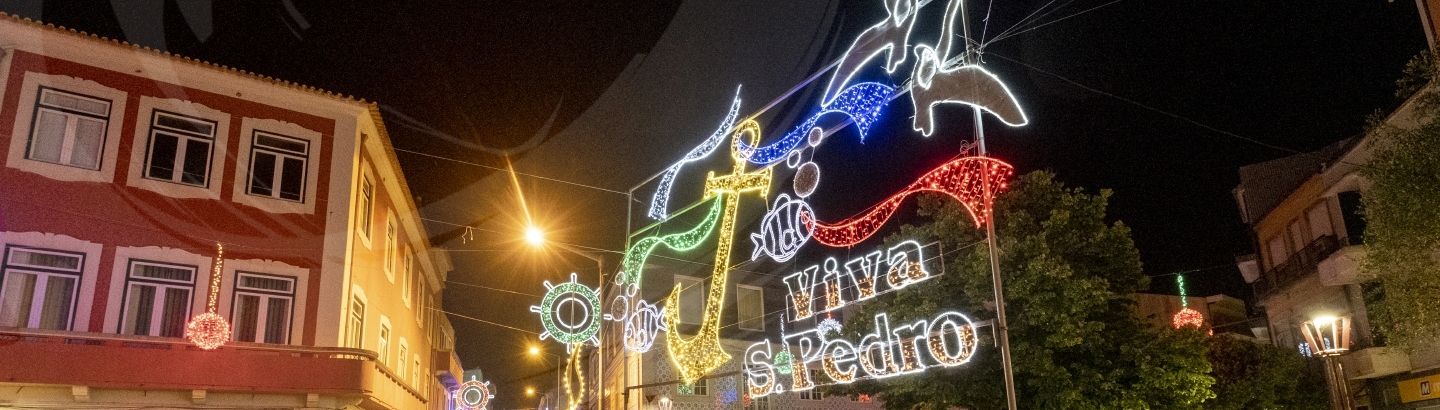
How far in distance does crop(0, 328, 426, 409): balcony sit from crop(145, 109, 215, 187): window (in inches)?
138

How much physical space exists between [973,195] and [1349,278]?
1822 centimetres

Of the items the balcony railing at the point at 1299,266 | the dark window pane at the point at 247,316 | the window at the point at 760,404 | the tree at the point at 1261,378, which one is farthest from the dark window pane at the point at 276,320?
the balcony railing at the point at 1299,266

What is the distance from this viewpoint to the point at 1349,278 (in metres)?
24.6

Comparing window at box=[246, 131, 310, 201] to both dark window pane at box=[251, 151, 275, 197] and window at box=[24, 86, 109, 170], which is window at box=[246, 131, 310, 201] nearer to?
dark window pane at box=[251, 151, 275, 197]

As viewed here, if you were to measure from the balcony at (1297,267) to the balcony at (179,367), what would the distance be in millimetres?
26551

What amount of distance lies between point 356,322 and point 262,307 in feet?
7.81

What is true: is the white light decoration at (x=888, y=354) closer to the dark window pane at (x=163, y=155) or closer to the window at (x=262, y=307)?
the window at (x=262, y=307)

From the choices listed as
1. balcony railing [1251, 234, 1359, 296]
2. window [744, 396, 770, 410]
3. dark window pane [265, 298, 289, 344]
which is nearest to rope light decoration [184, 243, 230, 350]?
dark window pane [265, 298, 289, 344]

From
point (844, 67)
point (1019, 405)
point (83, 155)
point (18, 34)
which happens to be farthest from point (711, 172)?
point (18, 34)

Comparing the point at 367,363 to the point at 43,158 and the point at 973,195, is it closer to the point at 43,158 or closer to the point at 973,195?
the point at 43,158

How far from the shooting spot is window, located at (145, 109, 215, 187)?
16.6m

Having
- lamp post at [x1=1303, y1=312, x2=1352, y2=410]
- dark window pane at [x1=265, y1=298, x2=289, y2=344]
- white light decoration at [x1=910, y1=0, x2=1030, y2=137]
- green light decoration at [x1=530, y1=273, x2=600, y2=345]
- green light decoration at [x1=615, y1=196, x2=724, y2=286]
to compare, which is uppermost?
white light decoration at [x1=910, y1=0, x2=1030, y2=137]

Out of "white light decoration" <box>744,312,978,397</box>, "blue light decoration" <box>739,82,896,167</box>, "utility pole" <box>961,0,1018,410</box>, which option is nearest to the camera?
"utility pole" <box>961,0,1018,410</box>

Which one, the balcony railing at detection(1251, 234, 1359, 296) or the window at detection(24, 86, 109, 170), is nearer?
the window at detection(24, 86, 109, 170)
